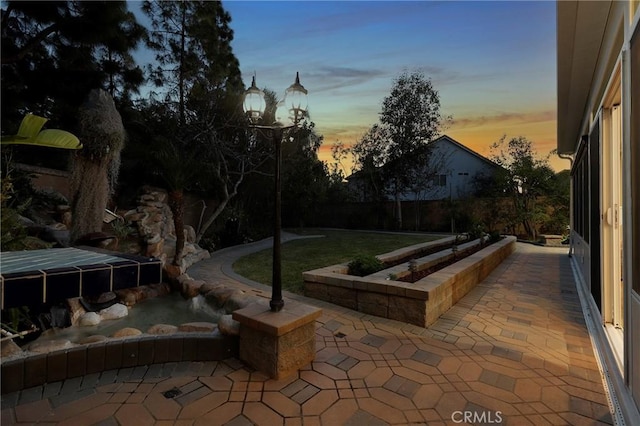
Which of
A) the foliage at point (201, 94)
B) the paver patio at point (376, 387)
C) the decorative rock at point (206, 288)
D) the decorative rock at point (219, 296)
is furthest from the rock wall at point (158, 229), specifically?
the paver patio at point (376, 387)

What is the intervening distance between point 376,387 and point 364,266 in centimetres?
226

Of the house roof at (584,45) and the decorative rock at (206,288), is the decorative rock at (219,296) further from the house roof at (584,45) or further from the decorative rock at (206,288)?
the house roof at (584,45)

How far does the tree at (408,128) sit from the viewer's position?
587 inches

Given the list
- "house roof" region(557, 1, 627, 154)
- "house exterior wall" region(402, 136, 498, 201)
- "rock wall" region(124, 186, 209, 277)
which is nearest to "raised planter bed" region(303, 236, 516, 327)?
"house roof" region(557, 1, 627, 154)

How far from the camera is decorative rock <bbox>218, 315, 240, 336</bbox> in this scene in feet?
8.02

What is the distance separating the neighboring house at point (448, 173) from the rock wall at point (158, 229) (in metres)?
10.9

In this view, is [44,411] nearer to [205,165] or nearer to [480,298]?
[480,298]

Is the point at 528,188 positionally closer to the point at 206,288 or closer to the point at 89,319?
the point at 206,288

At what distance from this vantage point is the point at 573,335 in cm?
297

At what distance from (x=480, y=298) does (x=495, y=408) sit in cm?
261

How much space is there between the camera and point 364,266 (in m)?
4.26

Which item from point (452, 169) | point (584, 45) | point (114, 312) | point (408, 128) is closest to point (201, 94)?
point (114, 312)

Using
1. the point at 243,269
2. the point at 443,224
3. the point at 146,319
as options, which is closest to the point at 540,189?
the point at 443,224

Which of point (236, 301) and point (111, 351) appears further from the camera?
point (236, 301)
